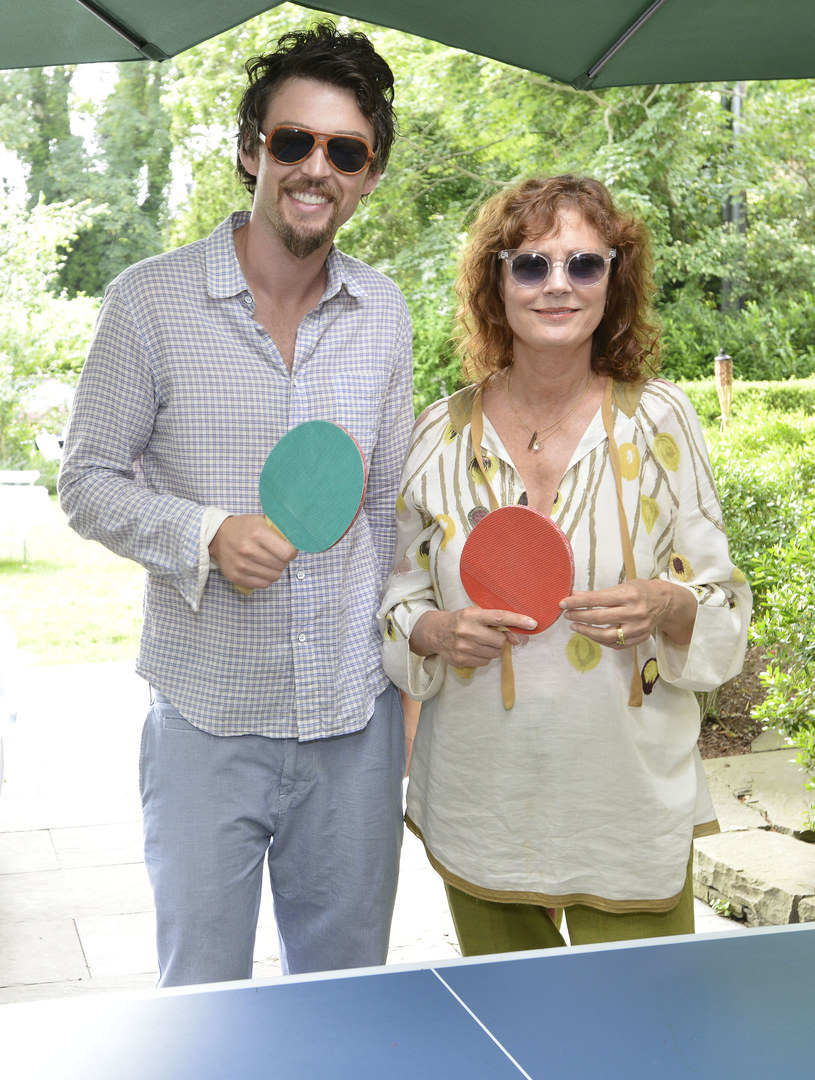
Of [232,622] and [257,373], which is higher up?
[257,373]

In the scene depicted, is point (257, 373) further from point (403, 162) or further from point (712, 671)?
point (403, 162)

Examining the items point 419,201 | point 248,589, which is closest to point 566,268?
point 248,589

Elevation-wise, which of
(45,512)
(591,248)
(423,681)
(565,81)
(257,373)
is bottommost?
(45,512)

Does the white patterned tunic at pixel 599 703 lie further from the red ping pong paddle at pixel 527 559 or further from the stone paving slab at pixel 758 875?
the stone paving slab at pixel 758 875

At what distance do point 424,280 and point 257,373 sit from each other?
9732 millimetres

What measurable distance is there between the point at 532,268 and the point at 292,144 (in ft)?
1.60

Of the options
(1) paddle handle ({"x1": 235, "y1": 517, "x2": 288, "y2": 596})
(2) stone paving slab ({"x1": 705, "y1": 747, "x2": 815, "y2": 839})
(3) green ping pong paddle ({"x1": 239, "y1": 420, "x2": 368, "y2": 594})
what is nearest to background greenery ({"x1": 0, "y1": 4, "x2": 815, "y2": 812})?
(2) stone paving slab ({"x1": 705, "y1": 747, "x2": 815, "y2": 839})

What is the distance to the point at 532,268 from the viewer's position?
213 centimetres

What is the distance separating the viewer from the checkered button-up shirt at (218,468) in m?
2.17

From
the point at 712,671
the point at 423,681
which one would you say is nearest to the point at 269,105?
the point at 423,681

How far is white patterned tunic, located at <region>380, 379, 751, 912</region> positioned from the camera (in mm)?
2121

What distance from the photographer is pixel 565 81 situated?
3229 millimetres

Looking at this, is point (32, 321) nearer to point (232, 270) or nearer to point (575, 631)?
point (232, 270)

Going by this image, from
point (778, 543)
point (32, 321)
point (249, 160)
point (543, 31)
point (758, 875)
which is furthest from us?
point (32, 321)
